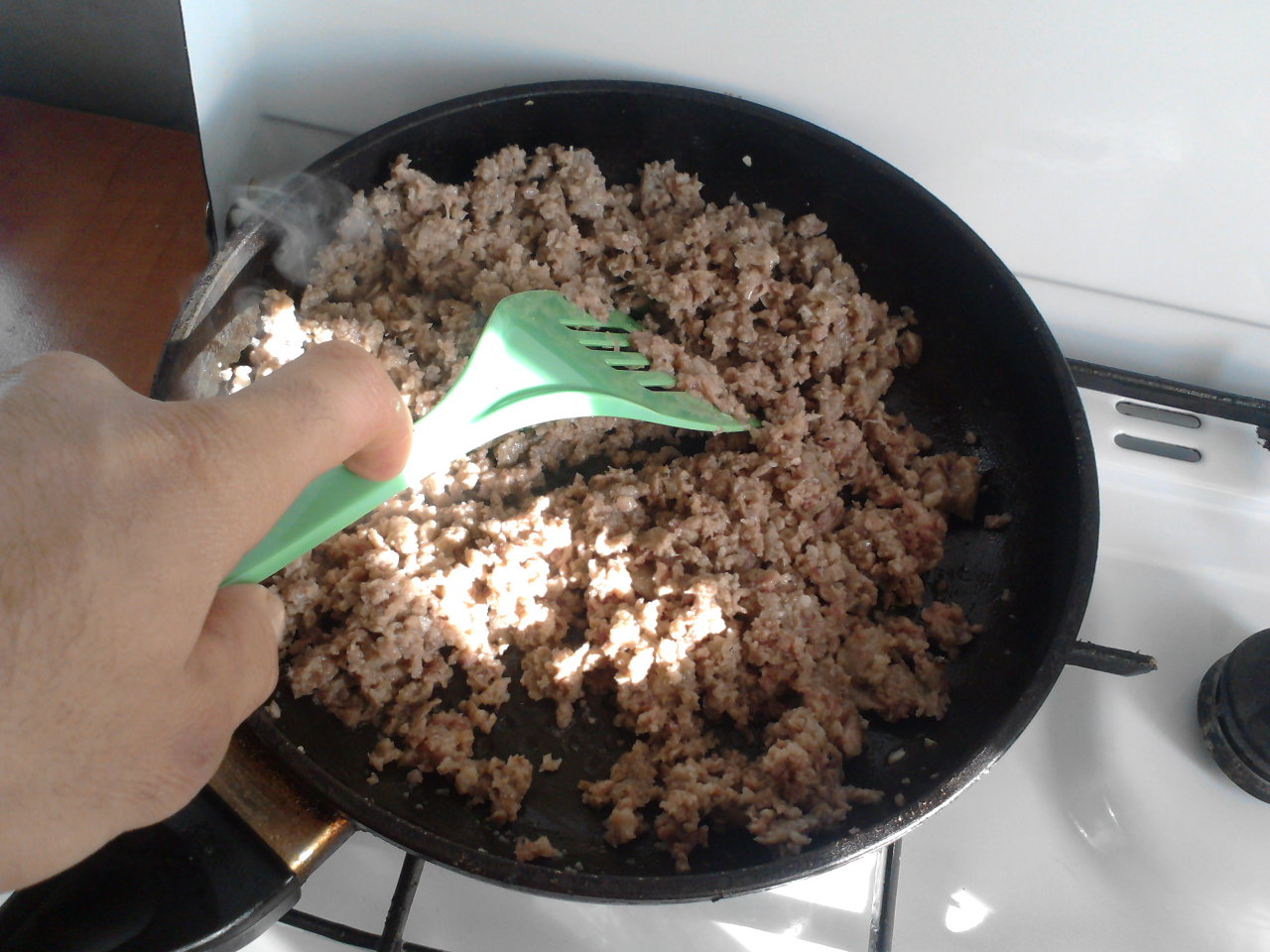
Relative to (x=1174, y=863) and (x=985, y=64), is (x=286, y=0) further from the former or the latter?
(x=1174, y=863)

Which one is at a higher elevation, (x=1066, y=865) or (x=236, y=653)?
(x=236, y=653)

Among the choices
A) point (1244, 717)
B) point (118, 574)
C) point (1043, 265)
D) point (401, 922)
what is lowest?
point (401, 922)

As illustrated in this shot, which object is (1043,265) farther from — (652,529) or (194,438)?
(194,438)

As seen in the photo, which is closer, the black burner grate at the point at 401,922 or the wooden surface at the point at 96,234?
the black burner grate at the point at 401,922

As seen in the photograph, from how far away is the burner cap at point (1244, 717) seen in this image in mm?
940

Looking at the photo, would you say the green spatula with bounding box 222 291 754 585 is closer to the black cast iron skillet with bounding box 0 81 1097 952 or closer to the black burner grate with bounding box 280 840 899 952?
the black cast iron skillet with bounding box 0 81 1097 952

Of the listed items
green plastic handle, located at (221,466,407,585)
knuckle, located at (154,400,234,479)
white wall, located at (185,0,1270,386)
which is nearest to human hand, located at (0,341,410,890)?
knuckle, located at (154,400,234,479)

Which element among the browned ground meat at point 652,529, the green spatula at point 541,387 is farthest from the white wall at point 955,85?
the green spatula at point 541,387

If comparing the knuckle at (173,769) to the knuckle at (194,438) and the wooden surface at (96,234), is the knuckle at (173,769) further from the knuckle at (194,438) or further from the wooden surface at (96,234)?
the wooden surface at (96,234)

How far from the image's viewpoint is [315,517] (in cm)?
79

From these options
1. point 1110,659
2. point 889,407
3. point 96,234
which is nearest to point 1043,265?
point 889,407

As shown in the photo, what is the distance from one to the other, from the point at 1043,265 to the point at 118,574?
1045mm

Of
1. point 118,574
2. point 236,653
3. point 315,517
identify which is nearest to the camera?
point 118,574

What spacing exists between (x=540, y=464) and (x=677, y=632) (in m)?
0.25
